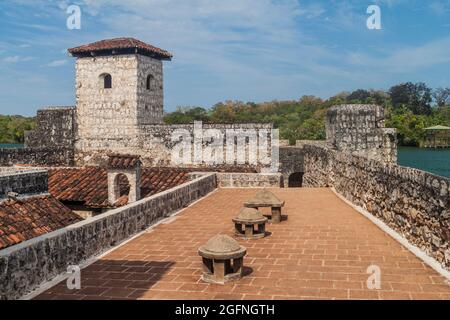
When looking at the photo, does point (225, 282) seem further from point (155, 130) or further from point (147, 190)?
point (155, 130)

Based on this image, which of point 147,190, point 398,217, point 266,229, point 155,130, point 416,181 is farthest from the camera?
point 155,130

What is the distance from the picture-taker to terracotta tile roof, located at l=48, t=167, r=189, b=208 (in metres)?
13.9

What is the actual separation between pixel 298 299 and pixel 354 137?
36.8 feet

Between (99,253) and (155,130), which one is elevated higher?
(155,130)

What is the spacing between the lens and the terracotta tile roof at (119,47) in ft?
86.6

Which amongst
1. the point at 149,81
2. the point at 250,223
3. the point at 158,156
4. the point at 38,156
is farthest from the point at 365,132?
the point at 38,156

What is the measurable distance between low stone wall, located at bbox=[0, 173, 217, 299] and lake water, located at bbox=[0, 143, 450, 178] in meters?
25.0

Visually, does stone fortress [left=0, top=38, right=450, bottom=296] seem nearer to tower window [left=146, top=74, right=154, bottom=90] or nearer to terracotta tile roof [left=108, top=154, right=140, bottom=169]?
tower window [left=146, top=74, right=154, bottom=90]

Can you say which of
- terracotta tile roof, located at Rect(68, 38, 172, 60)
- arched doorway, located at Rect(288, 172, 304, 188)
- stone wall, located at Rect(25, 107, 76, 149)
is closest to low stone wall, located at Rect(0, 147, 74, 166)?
stone wall, located at Rect(25, 107, 76, 149)

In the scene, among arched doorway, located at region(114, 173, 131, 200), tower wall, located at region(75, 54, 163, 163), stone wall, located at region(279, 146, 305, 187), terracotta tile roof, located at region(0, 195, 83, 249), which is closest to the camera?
terracotta tile roof, located at region(0, 195, 83, 249)

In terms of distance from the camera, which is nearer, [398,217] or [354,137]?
[398,217]

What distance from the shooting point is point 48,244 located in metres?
5.67

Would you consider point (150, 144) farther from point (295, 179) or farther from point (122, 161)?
point (122, 161)

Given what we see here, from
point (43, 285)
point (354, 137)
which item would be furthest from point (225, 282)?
point (354, 137)
